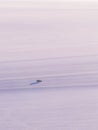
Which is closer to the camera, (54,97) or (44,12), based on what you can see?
(54,97)

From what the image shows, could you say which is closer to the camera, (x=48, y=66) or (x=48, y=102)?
(x=48, y=102)

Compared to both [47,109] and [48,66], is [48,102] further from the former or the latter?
[48,66]

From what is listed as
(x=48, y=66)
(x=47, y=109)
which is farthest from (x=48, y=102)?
(x=48, y=66)

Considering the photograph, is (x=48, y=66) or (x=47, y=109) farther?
(x=48, y=66)

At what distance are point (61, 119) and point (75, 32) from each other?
0.66m

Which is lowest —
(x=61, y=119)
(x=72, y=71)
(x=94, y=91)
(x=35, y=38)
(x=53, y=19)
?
(x=61, y=119)

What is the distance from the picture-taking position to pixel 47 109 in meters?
2.26

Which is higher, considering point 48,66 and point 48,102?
point 48,66

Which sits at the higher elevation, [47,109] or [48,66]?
[48,66]

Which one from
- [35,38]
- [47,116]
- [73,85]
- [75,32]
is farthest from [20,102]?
[75,32]

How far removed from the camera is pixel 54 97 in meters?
2.26

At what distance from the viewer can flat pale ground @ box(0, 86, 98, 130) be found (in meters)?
2.25

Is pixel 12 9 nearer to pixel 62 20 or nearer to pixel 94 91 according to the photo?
pixel 62 20

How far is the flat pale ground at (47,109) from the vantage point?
2253 mm
